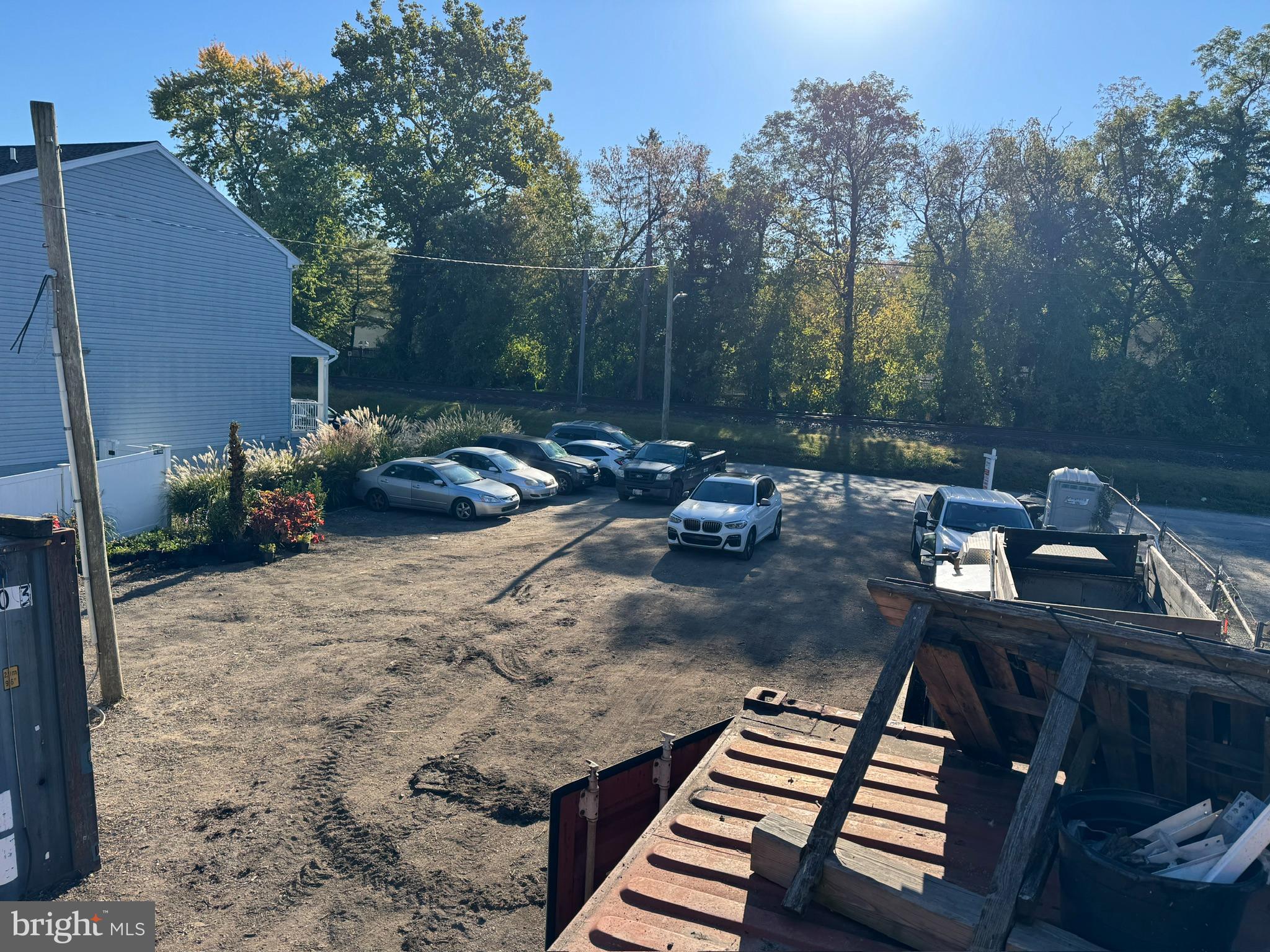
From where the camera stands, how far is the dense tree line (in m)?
38.4

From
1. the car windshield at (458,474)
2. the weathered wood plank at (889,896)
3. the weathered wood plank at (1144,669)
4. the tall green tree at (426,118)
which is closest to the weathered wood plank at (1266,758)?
the weathered wood plank at (1144,669)

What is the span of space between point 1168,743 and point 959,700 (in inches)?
46.1

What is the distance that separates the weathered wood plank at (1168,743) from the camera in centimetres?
382

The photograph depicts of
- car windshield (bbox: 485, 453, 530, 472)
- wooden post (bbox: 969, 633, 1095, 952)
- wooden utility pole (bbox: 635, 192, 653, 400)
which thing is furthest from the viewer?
wooden utility pole (bbox: 635, 192, 653, 400)

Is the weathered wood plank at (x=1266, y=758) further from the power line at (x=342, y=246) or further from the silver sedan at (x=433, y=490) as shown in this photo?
the power line at (x=342, y=246)

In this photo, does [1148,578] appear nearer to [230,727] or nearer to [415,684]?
[415,684]

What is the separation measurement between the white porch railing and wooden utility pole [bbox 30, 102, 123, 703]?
734 inches

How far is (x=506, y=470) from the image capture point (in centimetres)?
2184

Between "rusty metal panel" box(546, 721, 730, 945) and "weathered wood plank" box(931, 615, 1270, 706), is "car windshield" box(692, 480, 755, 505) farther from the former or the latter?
"weathered wood plank" box(931, 615, 1270, 706)

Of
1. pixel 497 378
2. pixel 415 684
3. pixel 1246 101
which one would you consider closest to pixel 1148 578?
pixel 415 684

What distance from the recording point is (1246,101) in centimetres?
3800

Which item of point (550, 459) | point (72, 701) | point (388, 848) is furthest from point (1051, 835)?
point (550, 459)

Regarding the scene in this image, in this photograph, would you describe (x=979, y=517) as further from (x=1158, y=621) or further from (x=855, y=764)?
(x=855, y=764)

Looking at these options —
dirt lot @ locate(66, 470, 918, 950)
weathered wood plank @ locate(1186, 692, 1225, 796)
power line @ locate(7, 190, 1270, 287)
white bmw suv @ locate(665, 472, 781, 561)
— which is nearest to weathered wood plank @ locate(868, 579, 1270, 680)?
weathered wood plank @ locate(1186, 692, 1225, 796)
